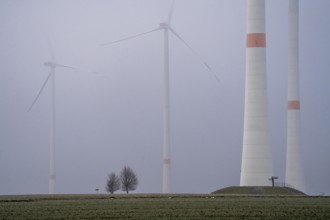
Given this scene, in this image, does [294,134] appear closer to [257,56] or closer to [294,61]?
[294,61]

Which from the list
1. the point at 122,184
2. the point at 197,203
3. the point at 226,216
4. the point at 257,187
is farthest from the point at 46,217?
the point at 122,184

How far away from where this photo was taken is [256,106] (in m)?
101

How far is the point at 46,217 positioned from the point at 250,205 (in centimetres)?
1694

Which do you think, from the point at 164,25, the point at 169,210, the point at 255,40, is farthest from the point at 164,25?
the point at 169,210

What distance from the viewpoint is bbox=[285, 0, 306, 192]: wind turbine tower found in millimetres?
124125

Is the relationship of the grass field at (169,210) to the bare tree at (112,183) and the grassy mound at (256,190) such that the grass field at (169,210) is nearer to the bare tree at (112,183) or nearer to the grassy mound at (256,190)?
the grassy mound at (256,190)

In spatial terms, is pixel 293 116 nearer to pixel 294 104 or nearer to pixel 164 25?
pixel 294 104

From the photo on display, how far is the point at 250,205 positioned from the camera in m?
67.4

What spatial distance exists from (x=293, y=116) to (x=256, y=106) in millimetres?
23760

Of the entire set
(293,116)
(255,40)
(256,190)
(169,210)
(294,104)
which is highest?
(255,40)

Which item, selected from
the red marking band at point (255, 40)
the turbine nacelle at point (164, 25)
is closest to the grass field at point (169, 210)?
the red marking band at point (255, 40)

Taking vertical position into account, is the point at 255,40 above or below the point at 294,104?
above

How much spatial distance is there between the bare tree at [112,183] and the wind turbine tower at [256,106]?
133 feet

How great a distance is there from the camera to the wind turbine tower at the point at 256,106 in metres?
101
